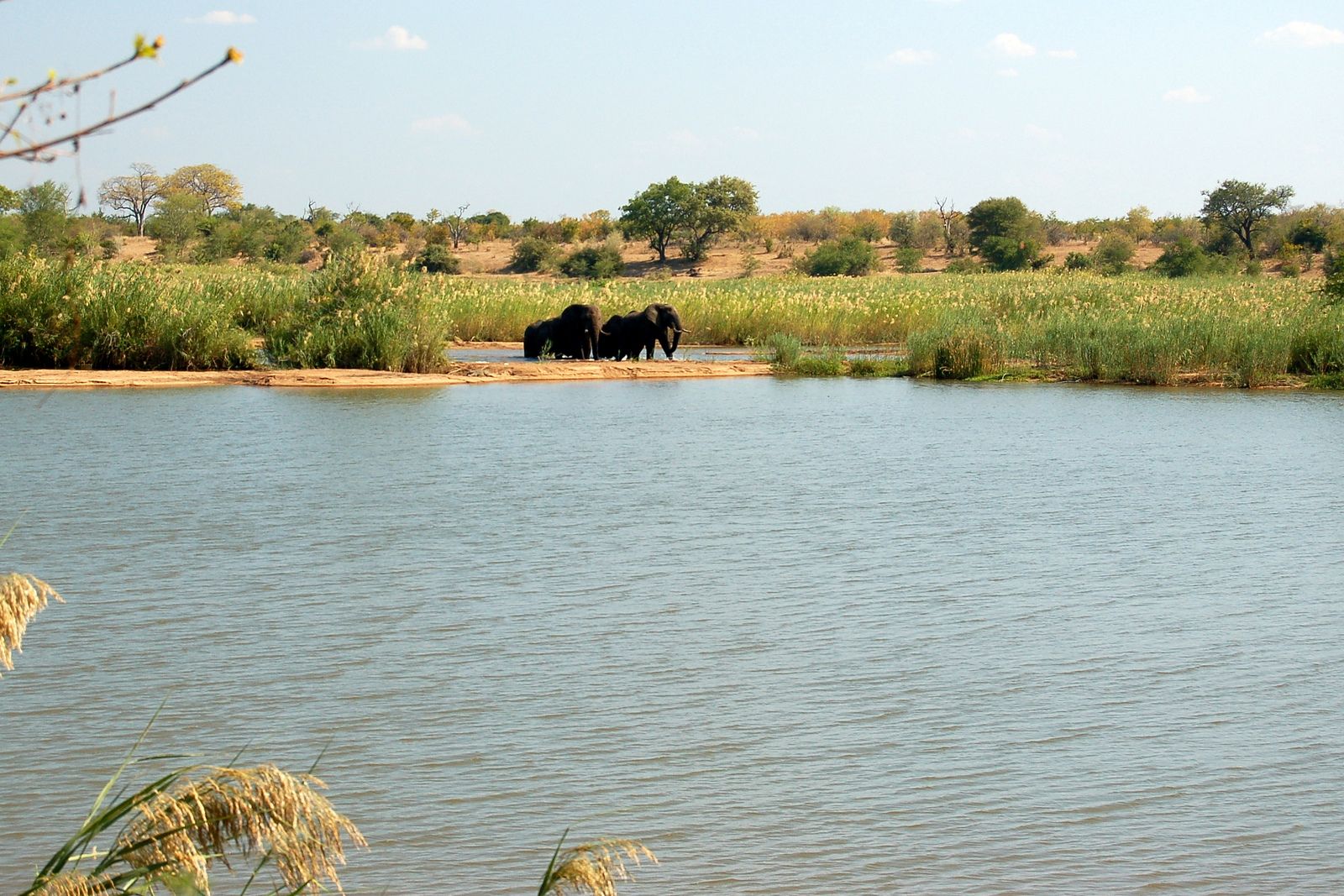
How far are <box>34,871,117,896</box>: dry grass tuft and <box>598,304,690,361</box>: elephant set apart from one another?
23.6m

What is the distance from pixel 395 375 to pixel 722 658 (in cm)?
1709

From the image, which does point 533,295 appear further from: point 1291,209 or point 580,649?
point 1291,209

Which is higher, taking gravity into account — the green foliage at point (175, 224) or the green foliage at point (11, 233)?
the green foliage at point (175, 224)

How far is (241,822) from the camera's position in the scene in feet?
8.63

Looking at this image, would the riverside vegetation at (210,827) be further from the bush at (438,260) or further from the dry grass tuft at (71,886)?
the bush at (438,260)

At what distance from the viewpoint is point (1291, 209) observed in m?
77.7

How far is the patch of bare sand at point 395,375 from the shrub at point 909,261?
1853 inches

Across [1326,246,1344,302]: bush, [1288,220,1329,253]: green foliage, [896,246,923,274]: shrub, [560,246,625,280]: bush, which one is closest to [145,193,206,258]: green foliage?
[560,246,625,280]: bush

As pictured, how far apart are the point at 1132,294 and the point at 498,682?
99.9 feet

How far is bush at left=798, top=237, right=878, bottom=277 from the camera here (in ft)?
226

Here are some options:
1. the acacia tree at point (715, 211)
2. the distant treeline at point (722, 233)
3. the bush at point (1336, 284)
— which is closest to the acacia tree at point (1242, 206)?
the distant treeline at point (722, 233)

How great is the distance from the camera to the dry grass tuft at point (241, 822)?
8.50 ft

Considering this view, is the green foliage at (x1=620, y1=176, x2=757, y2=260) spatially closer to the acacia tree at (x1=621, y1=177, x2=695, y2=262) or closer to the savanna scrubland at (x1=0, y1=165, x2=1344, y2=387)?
the acacia tree at (x1=621, y1=177, x2=695, y2=262)

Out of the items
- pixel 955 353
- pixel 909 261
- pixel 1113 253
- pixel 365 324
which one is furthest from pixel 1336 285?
pixel 909 261
